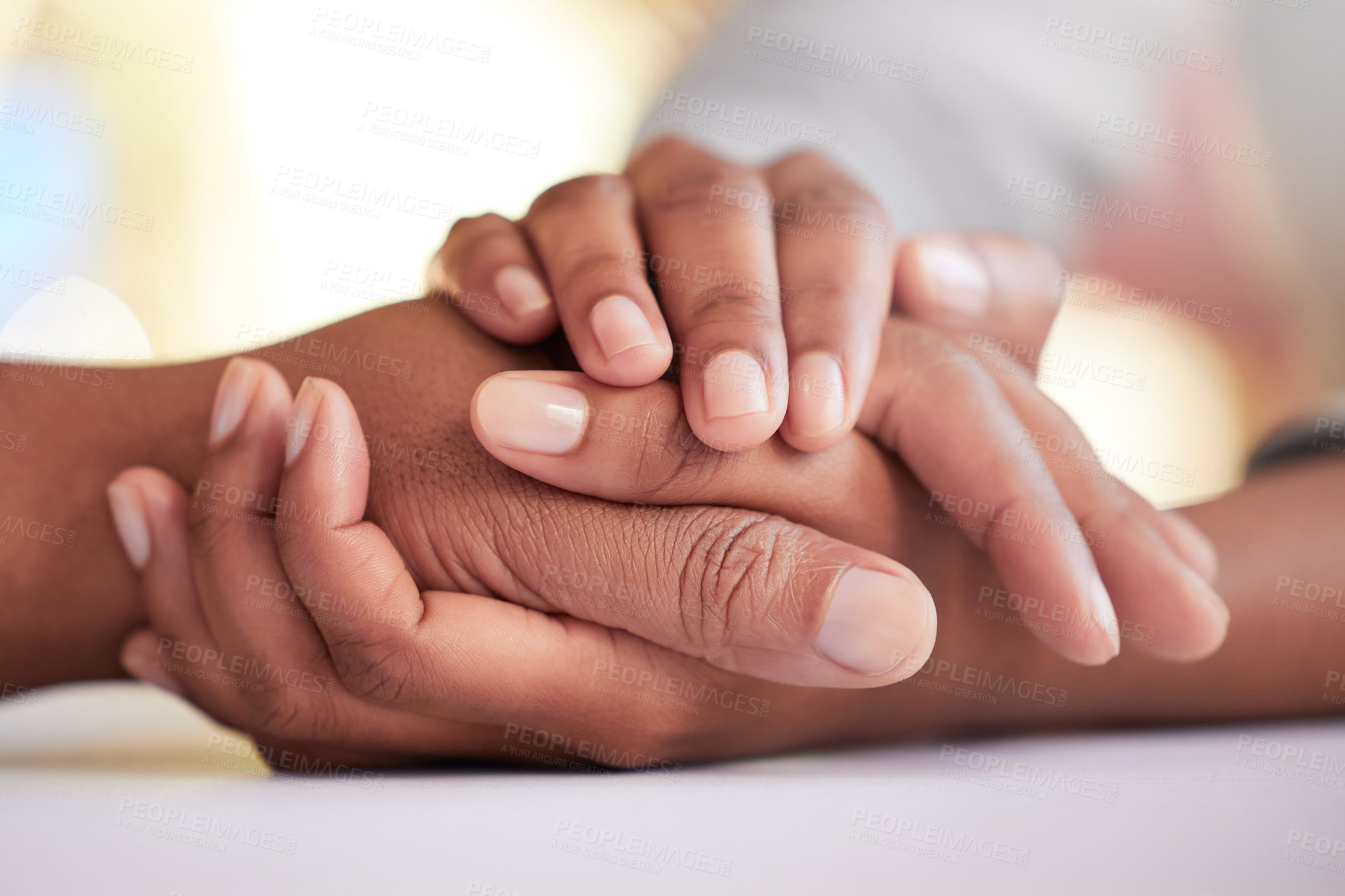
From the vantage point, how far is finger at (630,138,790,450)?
623 mm

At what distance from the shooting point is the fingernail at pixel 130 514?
0.76 metres

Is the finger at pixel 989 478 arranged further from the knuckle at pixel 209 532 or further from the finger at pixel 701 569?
the knuckle at pixel 209 532

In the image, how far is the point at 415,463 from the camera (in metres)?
0.75

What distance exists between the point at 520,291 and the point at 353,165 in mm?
1459

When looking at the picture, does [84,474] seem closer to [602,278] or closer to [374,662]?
[374,662]

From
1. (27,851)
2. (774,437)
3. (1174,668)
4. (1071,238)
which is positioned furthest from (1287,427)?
(27,851)

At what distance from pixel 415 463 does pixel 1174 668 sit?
2.63 feet

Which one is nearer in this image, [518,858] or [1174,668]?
[518,858]

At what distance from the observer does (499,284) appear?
77 cm

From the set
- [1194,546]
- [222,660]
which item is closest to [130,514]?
[222,660]

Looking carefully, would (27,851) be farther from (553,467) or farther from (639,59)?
(639,59)

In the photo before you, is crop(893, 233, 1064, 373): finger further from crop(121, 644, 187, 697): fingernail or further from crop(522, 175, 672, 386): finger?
crop(121, 644, 187, 697): fingernail

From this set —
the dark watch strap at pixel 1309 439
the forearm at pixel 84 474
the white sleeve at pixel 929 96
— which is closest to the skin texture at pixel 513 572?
the forearm at pixel 84 474

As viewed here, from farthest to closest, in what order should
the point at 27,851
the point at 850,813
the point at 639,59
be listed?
the point at 639,59 → the point at 850,813 → the point at 27,851
